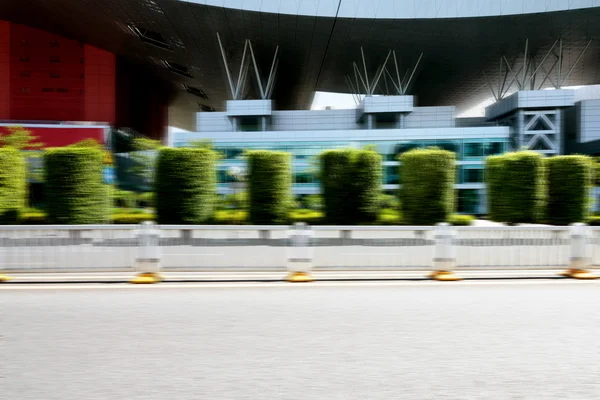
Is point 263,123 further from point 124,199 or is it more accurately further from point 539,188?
point 539,188

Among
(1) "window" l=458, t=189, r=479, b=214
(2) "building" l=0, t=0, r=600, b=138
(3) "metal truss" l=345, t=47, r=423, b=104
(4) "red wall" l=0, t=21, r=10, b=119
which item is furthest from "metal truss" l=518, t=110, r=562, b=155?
(4) "red wall" l=0, t=21, r=10, b=119

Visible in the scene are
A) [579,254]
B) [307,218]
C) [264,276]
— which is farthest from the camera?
[307,218]

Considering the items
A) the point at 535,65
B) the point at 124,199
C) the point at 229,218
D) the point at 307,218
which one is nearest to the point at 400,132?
the point at 535,65

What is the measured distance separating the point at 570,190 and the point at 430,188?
5.67m

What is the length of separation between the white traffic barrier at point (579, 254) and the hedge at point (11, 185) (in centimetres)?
1723

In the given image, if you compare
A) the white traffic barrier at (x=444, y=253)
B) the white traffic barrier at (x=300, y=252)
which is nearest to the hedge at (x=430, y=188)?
the white traffic barrier at (x=444, y=253)

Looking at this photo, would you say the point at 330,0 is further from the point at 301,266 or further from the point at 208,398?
the point at 208,398

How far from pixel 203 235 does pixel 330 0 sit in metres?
28.6

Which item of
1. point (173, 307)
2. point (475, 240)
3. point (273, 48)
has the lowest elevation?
point (173, 307)

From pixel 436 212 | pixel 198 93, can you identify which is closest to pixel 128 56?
pixel 198 93

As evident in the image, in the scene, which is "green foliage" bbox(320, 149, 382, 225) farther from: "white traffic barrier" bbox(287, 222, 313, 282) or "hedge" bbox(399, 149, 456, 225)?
"white traffic barrier" bbox(287, 222, 313, 282)

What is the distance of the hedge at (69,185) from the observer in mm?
15367

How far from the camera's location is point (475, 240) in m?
9.45

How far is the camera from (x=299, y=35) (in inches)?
1447
